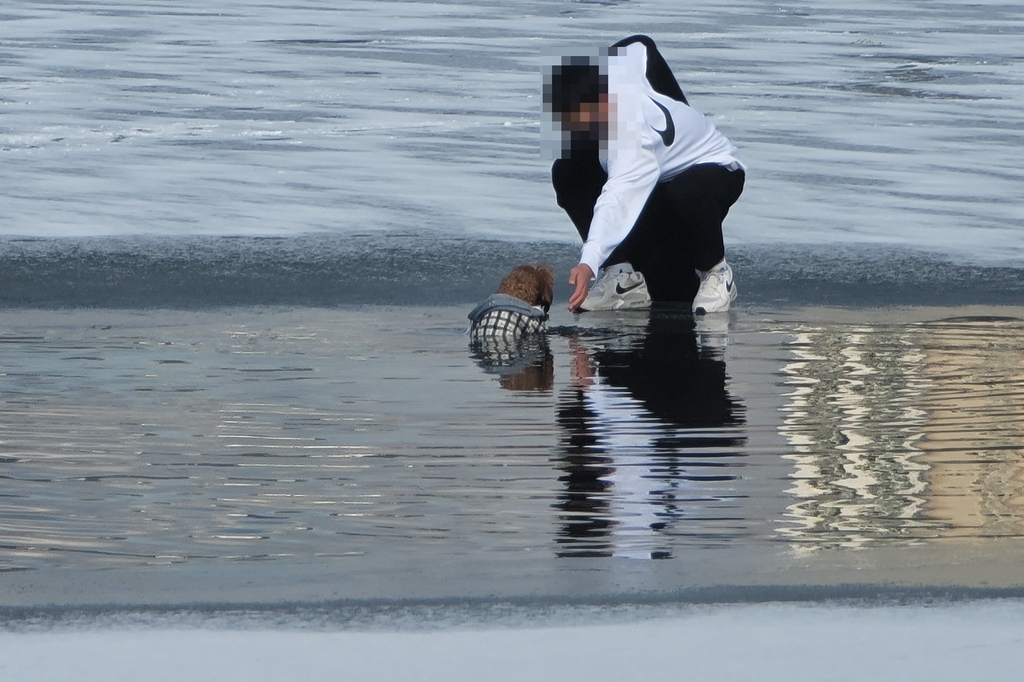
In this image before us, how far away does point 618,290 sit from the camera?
588cm

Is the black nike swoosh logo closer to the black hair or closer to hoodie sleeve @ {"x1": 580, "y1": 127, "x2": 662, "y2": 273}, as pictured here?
hoodie sleeve @ {"x1": 580, "y1": 127, "x2": 662, "y2": 273}

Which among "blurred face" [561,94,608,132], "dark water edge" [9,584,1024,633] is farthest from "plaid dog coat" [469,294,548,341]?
"dark water edge" [9,584,1024,633]

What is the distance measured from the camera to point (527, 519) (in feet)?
10.7

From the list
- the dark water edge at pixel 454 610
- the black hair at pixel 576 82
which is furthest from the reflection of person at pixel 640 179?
the dark water edge at pixel 454 610

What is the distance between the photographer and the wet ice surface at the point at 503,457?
2.93 metres

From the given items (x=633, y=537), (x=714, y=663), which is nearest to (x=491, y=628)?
(x=714, y=663)

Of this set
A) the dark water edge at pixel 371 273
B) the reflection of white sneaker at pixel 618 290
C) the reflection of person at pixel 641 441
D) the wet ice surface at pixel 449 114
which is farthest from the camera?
the wet ice surface at pixel 449 114

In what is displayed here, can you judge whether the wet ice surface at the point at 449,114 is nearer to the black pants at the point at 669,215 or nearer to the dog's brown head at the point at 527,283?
the black pants at the point at 669,215

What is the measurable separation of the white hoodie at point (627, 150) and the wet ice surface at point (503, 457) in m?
0.37

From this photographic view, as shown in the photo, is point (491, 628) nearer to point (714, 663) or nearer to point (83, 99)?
point (714, 663)

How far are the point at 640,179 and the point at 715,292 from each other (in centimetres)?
64

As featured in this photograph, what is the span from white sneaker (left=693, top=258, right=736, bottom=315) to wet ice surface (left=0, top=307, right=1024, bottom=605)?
163 millimetres

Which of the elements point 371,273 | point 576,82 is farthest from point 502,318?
point 371,273

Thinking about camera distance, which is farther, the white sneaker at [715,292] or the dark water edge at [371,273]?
the dark water edge at [371,273]
